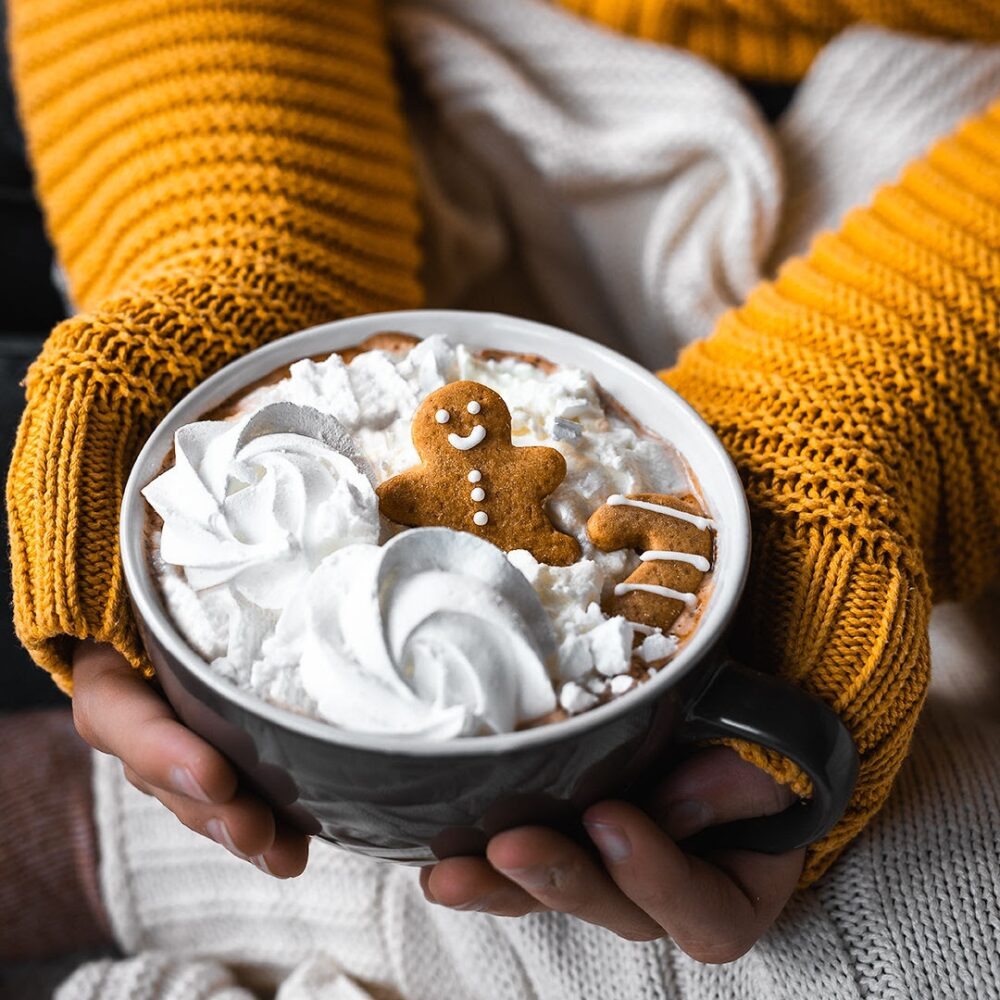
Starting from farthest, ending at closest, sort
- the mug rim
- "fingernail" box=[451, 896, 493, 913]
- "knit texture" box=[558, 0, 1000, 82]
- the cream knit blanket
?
"knit texture" box=[558, 0, 1000, 82] → the cream knit blanket → "fingernail" box=[451, 896, 493, 913] → the mug rim

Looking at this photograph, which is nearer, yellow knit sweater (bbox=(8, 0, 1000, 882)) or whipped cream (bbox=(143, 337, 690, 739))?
whipped cream (bbox=(143, 337, 690, 739))

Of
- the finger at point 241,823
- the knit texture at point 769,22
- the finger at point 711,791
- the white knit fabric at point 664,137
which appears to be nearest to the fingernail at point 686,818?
the finger at point 711,791

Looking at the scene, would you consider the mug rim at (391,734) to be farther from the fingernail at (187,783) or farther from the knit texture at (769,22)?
the knit texture at (769,22)

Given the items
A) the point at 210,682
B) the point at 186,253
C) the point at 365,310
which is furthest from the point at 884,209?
the point at 210,682

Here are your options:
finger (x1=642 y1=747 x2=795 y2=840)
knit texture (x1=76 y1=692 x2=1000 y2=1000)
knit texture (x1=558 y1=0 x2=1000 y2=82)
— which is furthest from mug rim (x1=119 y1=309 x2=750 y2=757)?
knit texture (x1=558 y1=0 x2=1000 y2=82)

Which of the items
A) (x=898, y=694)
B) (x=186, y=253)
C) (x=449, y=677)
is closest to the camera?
(x=449, y=677)

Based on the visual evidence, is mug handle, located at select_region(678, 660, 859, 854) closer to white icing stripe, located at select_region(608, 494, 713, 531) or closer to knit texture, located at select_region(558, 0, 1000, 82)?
white icing stripe, located at select_region(608, 494, 713, 531)

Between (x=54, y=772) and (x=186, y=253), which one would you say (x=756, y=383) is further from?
(x=54, y=772)
